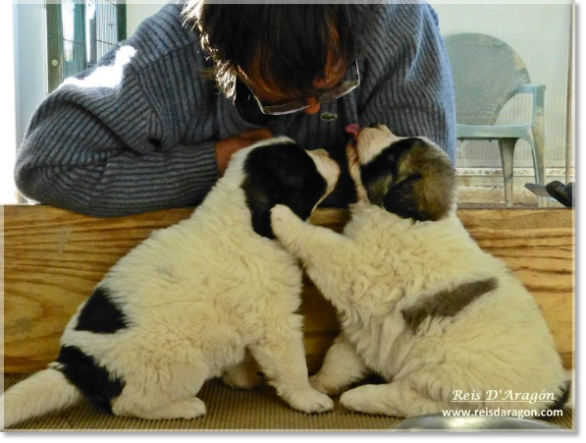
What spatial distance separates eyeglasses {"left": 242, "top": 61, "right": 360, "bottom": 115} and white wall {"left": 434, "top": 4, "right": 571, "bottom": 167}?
1.97 ft

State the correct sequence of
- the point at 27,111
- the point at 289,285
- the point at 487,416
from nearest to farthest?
the point at 487,416, the point at 289,285, the point at 27,111

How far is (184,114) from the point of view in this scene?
219 cm

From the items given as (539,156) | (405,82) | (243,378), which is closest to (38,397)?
(243,378)

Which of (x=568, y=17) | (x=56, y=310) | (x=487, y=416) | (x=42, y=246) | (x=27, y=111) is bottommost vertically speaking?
(x=487, y=416)

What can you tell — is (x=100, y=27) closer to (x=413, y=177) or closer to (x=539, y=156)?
(x=413, y=177)

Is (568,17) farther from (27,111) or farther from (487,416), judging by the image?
(27,111)

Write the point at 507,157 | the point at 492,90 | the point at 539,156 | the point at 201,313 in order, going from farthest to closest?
the point at 492,90
the point at 507,157
the point at 539,156
the point at 201,313

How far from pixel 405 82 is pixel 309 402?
1069 mm

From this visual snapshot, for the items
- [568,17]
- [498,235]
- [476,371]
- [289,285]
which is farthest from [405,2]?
[476,371]

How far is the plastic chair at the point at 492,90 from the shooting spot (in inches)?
135

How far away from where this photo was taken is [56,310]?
2.16 m

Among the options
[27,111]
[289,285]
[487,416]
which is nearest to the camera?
[487,416]

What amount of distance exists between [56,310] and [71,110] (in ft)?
2.10

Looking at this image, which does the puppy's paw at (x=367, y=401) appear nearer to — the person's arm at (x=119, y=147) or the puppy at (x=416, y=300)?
the puppy at (x=416, y=300)
